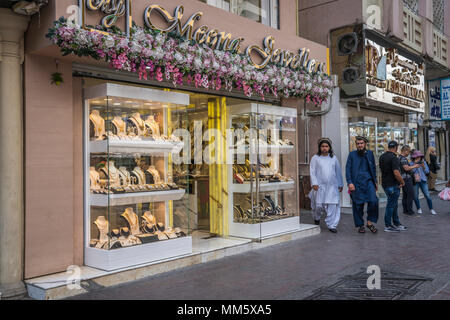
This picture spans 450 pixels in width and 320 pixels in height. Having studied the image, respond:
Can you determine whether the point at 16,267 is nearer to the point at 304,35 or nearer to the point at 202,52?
the point at 202,52

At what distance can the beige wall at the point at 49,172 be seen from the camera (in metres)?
5.20

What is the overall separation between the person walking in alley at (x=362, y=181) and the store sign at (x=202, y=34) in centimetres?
210

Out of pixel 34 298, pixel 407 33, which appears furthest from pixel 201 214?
pixel 407 33

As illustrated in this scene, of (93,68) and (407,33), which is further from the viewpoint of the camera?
(407,33)

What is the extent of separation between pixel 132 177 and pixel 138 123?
2.75 ft

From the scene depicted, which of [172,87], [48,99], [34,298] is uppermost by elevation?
[172,87]

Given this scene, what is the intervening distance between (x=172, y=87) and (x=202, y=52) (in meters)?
0.95

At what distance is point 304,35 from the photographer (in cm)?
1360

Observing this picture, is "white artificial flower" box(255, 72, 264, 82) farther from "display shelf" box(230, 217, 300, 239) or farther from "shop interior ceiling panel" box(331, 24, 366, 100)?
"shop interior ceiling panel" box(331, 24, 366, 100)

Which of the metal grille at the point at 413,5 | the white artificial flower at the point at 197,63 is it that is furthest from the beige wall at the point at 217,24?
the metal grille at the point at 413,5

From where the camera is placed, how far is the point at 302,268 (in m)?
6.12

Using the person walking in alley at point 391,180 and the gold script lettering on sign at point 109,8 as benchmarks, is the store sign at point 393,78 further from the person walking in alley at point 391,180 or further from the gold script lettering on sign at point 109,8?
the gold script lettering on sign at point 109,8

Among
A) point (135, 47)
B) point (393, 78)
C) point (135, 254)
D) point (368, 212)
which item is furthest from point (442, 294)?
point (393, 78)

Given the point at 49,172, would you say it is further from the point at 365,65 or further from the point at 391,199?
the point at 365,65
